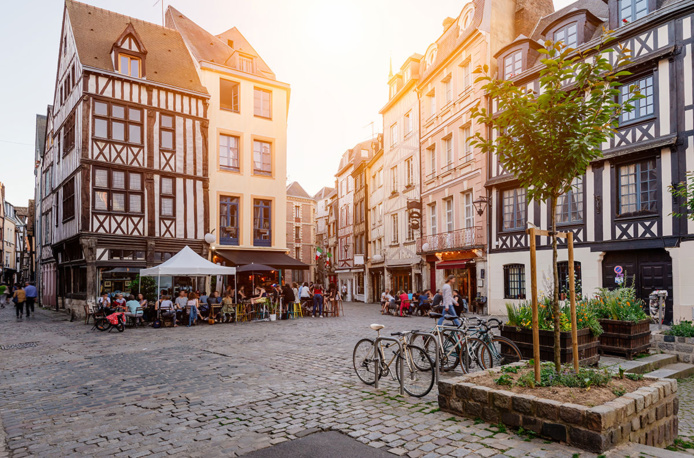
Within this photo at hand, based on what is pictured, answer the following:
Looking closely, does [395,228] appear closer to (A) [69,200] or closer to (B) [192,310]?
(B) [192,310]

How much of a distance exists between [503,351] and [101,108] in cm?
1779

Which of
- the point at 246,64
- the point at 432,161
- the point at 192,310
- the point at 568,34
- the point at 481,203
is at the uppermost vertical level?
the point at 246,64

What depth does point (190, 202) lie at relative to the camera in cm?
2117

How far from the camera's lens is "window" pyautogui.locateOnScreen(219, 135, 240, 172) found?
22.8 meters

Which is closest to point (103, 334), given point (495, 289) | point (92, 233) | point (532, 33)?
point (92, 233)

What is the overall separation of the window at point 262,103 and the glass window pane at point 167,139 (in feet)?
15.3

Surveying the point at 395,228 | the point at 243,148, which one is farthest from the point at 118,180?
the point at 395,228

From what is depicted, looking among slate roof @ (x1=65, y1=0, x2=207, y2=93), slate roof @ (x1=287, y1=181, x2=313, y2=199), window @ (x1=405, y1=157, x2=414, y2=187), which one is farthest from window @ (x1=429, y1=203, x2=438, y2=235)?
slate roof @ (x1=287, y1=181, x2=313, y2=199)

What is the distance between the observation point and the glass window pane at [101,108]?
18.9 metres

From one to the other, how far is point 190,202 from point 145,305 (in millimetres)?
5780

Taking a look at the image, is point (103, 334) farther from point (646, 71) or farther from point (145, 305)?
point (646, 71)

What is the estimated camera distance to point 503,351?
7.47 m

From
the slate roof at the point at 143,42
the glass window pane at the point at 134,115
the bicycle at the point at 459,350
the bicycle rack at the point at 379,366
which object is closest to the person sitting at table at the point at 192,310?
the glass window pane at the point at 134,115

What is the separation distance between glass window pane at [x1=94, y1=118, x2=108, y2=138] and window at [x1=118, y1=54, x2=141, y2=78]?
2.28 meters
